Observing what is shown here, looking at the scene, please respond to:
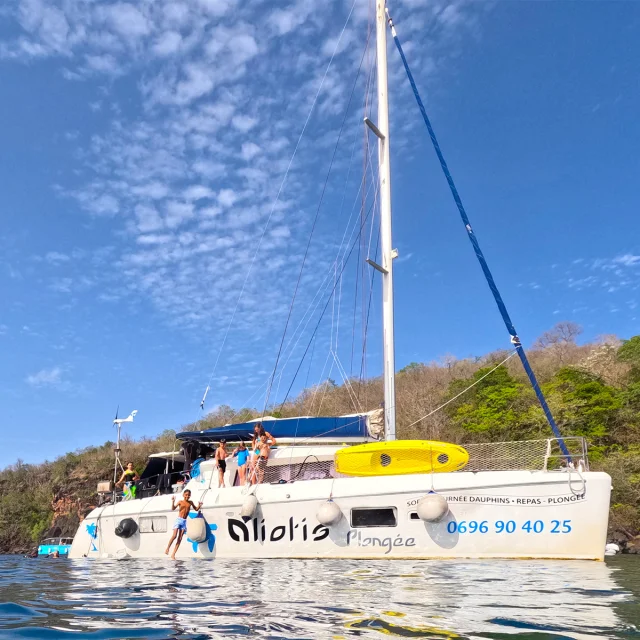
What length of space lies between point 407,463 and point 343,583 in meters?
4.11

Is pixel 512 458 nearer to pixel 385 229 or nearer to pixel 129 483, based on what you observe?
pixel 385 229

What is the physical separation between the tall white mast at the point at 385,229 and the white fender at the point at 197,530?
4224 mm

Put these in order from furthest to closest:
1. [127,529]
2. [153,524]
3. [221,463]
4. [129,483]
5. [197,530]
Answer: [129,483] < [221,463] < [127,529] < [153,524] < [197,530]

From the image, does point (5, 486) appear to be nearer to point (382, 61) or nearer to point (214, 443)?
point (214, 443)

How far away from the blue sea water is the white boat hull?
28.2 inches

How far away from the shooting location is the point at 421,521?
9281 millimetres

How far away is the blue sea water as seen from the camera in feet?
12.4

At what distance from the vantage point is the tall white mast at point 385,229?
12.0 metres

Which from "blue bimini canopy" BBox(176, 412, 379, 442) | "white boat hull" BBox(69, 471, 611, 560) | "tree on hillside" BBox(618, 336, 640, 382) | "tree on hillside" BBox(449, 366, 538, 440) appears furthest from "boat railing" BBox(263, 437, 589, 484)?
"tree on hillside" BBox(618, 336, 640, 382)

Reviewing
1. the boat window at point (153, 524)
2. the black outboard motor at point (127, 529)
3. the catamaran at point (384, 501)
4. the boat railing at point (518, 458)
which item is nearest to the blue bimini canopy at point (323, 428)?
the catamaran at point (384, 501)

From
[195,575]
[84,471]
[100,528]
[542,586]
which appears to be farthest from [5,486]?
[542,586]

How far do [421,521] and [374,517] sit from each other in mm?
866

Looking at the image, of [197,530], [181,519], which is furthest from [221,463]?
[197,530]

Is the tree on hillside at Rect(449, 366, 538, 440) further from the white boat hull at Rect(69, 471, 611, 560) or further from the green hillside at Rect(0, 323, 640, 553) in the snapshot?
the white boat hull at Rect(69, 471, 611, 560)
